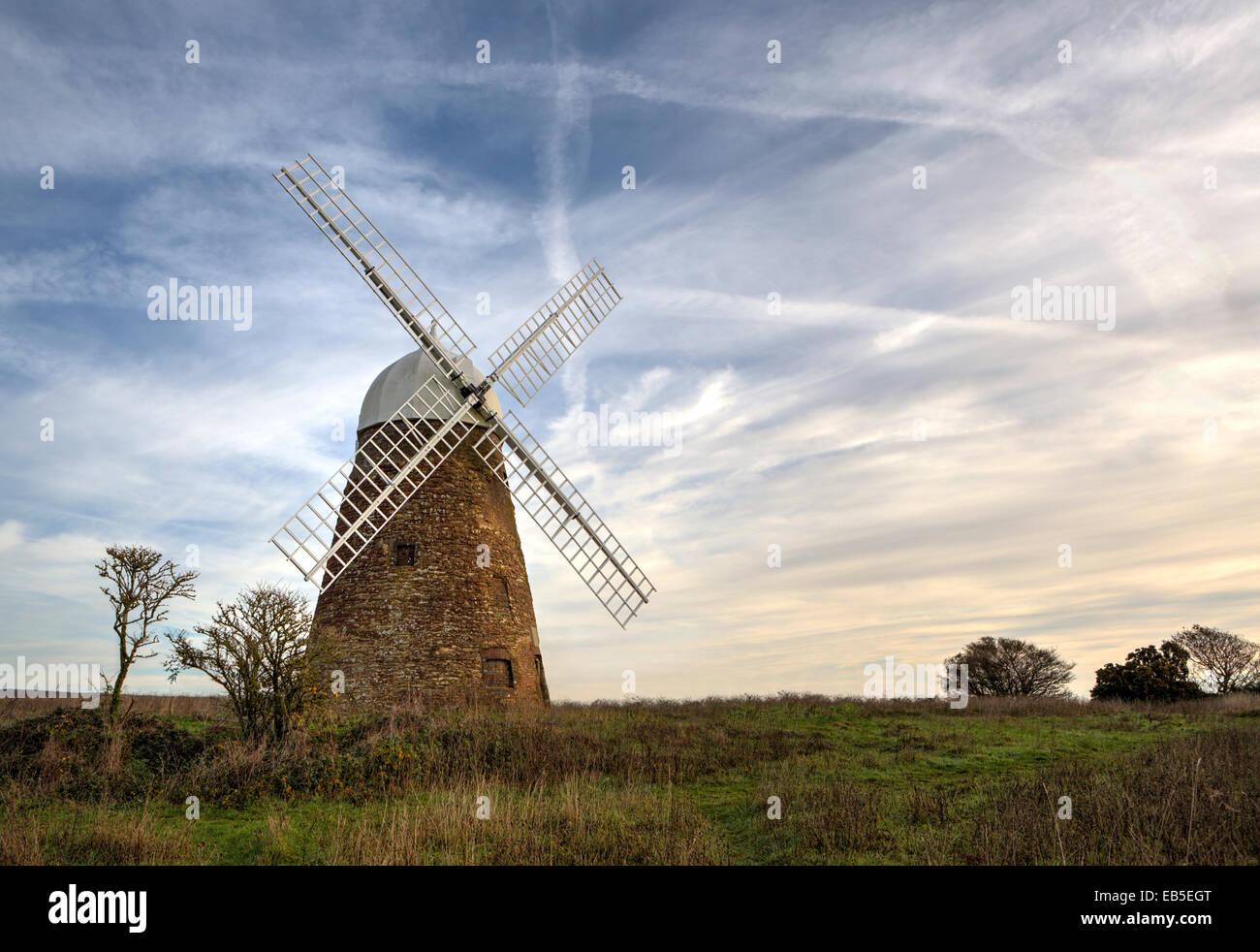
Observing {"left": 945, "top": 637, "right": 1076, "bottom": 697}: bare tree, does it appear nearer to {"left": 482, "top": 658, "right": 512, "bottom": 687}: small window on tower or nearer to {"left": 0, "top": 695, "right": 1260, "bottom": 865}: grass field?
{"left": 0, "top": 695, "right": 1260, "bottom": 865}: grass field

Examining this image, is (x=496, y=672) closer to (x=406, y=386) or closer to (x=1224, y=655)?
(x=406, y=386)

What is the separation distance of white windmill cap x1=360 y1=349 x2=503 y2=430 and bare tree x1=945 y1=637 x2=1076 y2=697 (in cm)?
2989

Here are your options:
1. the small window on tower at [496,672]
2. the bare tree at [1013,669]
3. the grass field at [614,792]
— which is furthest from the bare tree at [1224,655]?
the small window on tower at [496,672]

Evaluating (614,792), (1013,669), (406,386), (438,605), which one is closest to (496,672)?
(438,605)

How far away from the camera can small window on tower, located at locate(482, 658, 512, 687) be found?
19138 millimetres

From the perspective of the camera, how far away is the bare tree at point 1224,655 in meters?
37.7

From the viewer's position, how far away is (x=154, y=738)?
1371 cm

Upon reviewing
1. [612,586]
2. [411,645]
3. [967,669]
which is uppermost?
[612,586]

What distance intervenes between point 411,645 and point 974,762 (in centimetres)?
1202

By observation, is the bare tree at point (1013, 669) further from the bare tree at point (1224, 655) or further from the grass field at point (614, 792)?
the grass field at point (614, 792)
